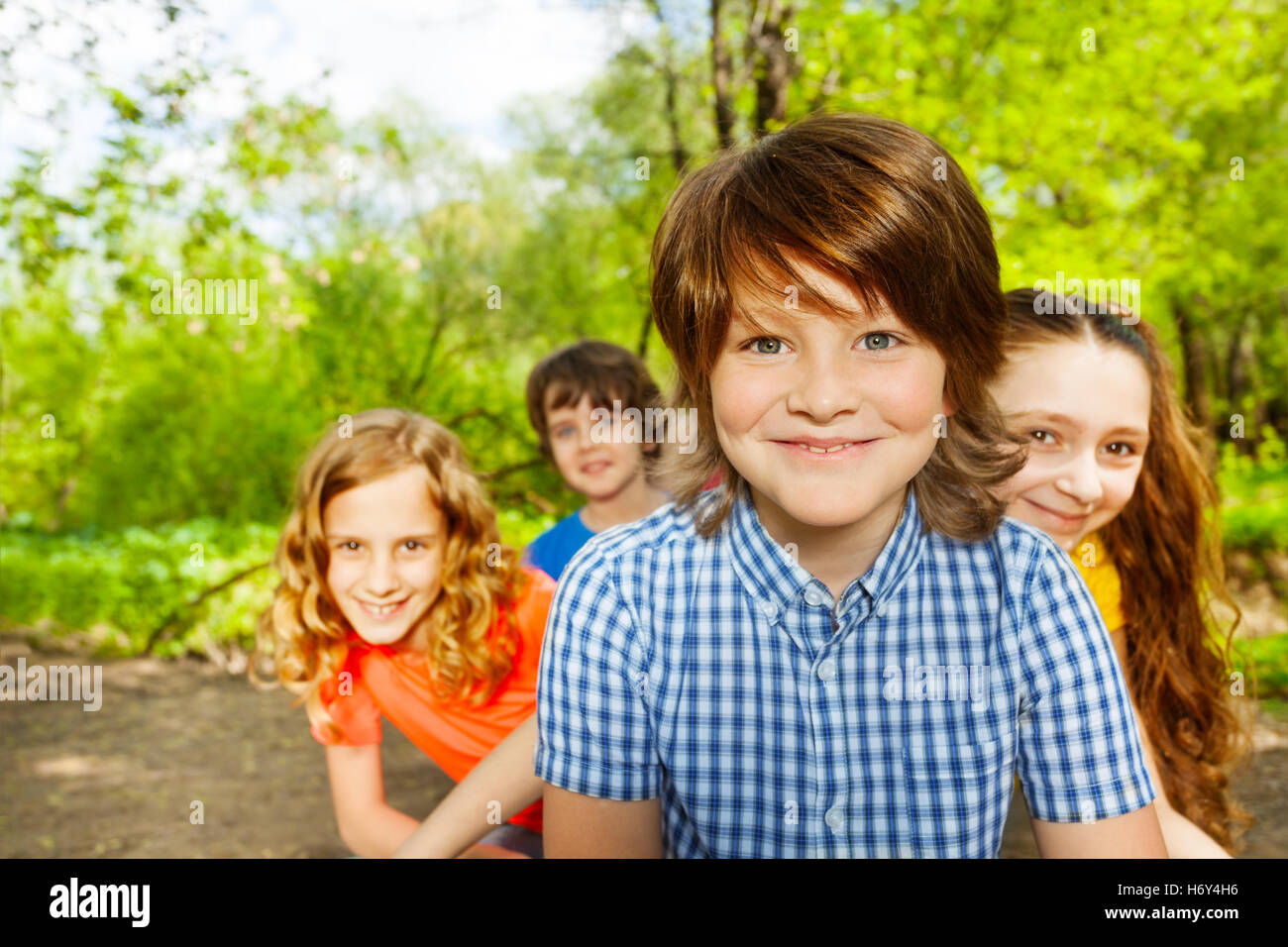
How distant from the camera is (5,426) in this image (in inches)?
275

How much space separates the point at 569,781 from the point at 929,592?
0.53 m

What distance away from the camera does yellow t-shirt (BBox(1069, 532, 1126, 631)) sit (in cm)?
161

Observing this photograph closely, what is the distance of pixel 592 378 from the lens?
2291 millimetres

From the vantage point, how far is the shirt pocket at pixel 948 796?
121 centimetres

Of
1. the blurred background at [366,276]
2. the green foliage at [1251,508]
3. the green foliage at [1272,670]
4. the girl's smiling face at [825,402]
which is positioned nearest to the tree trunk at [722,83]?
the blurred background at [366,276]

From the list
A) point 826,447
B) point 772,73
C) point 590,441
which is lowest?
point 826,447

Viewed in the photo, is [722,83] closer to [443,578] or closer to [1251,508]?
[443,578]

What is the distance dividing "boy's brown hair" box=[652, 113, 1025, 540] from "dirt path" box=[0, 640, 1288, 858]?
2.41 meters

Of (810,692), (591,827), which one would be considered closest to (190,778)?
(591,827)

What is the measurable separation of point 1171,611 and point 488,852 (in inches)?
48.8

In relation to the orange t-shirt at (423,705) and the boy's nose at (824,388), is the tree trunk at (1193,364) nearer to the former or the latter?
the orange t-shirt at (423,705)

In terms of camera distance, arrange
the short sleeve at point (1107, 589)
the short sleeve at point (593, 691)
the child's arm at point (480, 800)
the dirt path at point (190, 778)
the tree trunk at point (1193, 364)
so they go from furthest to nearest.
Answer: the tree trunk at point (1193, 364) → the dirt path at point (190, 778) → the short sleeve at point (1107, 589) → the child's arm at point (480, 800) → the short sleeve at point (593, 691)
